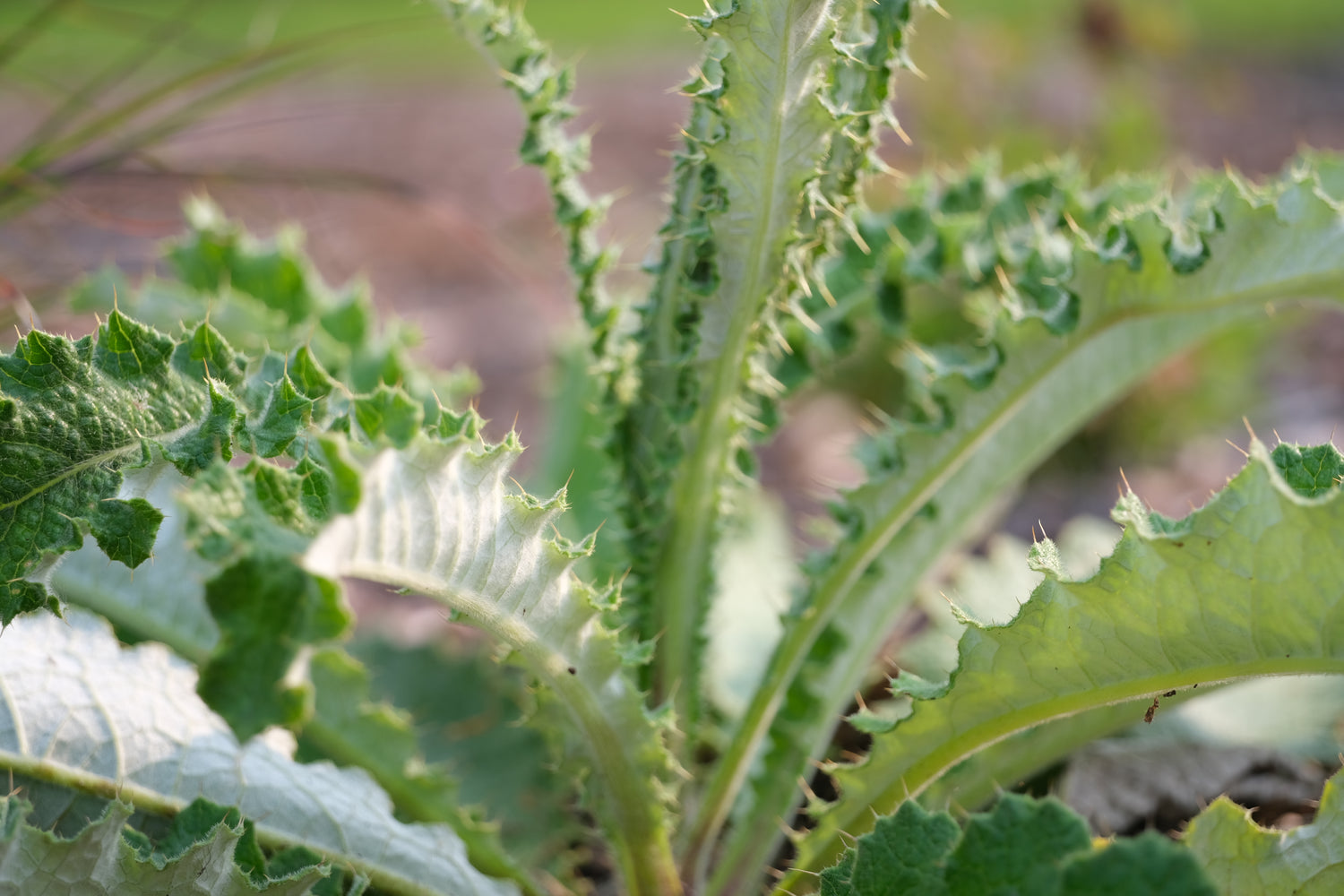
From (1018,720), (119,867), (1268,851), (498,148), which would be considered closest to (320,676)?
(119,867)

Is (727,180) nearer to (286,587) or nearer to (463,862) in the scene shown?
(286,587)

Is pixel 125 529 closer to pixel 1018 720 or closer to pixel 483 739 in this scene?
pixel 1018 720

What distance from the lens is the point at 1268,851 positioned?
3.38ft

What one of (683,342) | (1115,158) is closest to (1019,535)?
(1115,158)

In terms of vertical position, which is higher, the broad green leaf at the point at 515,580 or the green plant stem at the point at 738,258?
the green plant stem at the point at 738,258

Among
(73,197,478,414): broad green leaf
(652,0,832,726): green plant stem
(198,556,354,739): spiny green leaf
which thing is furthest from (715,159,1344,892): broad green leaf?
(198,556,354,739): spiny green leaf

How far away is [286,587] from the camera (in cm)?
76

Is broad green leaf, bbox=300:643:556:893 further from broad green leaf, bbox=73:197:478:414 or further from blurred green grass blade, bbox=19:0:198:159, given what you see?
blurred green grass blade, bbox=19:0:198:159

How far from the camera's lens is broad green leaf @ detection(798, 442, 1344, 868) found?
0.90 m

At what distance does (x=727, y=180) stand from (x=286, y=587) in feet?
2.17

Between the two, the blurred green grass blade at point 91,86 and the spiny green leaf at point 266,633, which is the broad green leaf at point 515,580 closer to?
the spiny green leaf at point 266,633

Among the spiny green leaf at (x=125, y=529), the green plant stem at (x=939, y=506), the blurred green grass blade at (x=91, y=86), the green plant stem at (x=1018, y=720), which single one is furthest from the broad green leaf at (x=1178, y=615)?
the blurred green grass blade at (x=91, y=86)

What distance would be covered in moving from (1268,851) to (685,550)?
2.42 ft

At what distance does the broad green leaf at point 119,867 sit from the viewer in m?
0.97
